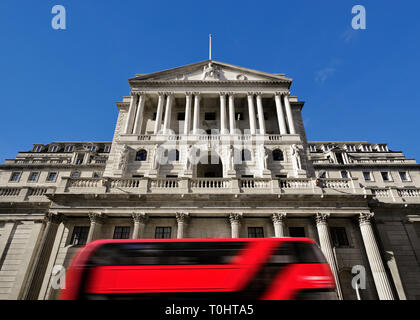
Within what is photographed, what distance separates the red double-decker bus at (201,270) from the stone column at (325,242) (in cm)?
831

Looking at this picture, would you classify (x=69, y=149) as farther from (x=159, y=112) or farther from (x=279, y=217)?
(x=279, y=217)

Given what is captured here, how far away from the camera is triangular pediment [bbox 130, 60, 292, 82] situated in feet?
114

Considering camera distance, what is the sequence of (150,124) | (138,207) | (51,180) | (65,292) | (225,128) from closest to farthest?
(65,292) → (138,207) → (225,128) → (150,124) → (51,180)

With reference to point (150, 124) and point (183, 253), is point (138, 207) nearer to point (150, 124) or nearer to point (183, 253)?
point (183, 253)

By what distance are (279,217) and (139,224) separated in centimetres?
1130

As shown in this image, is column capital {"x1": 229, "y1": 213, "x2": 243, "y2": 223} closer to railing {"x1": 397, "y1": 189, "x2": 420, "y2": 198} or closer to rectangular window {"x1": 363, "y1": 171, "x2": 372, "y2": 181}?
railing {"x1": 397, "y1": 189, "x2": 420, "y2": 198}

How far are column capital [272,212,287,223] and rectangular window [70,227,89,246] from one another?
15.7 metres

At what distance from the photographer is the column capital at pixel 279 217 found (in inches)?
746

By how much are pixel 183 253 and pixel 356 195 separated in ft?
53.2

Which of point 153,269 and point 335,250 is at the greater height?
point 335,250

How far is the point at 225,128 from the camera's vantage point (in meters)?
30.6

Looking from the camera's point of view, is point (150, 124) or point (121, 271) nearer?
point (121, 271)

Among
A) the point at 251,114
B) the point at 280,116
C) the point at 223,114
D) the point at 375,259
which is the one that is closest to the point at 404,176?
the point at 280,116
